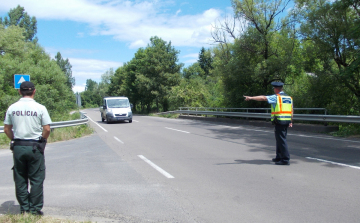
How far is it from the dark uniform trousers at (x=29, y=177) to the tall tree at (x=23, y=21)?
67.0 metres

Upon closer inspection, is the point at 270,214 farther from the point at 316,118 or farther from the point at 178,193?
the point at 316,118

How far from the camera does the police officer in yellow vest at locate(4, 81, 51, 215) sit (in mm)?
4070

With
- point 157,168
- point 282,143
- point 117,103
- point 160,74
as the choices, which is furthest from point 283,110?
point 160,74

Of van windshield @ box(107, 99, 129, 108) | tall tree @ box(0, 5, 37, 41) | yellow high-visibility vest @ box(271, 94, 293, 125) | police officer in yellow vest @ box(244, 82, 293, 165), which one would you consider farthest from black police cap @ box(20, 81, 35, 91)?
tall tree @ box(0, 5, 37, 41)

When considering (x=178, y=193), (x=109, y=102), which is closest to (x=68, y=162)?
(x=178, y=193)

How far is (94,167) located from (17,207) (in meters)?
2.82

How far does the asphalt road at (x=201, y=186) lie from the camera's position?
14.1 ft

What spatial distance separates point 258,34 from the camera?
21.8 metres

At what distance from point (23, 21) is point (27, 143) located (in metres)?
72.1

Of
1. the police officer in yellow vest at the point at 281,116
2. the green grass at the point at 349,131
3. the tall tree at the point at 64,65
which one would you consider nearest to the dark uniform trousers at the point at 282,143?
the police officer in yellow vest at the point at 281,116

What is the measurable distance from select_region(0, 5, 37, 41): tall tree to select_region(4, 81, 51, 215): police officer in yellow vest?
219 ft

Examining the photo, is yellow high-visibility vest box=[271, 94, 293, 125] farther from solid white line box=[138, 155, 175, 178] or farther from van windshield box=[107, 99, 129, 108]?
van windshield box=[107, 99, 129, 108]

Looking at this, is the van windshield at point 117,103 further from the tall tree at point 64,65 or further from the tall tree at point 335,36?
the tall tree at point 64,65

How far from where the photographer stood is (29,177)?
4.16 metres
